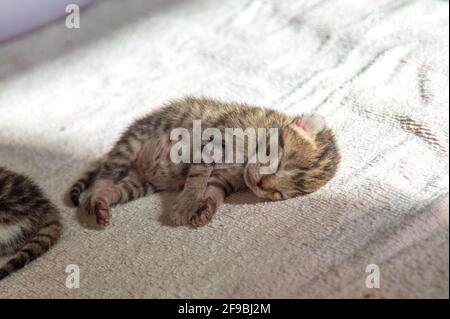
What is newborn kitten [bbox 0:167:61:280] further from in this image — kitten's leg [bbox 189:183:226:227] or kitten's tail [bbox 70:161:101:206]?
kitten's leg [bbox 189:183:226:227]

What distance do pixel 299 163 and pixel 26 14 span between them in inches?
93.5

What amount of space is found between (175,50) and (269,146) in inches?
55.8

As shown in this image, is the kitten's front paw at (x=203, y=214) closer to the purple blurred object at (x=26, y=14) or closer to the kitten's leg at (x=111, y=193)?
the kitten's leg at (x=111, y=193)

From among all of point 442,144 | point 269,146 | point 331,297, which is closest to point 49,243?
point 269,146

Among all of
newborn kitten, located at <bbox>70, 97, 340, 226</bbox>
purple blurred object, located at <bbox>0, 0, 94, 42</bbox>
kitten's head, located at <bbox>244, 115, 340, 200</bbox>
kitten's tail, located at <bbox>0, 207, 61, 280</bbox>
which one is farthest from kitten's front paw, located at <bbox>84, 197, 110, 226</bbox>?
purple blurred object, located at <bbox>0, 0, 94, 42</bbox>

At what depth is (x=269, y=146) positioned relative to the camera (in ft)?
7.40

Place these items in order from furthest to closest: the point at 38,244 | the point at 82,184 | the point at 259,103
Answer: the point at 259,103 < the point at 82,184 < the point at 38,244

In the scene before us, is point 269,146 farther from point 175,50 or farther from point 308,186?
point 175,50

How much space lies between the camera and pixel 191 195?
219 cm

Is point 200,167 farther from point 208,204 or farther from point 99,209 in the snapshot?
point 99,209

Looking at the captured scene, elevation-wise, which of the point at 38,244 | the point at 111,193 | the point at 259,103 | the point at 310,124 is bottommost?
the point at 38,244

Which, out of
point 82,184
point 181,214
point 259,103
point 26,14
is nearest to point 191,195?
point 181,214

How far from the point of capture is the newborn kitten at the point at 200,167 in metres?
2.16

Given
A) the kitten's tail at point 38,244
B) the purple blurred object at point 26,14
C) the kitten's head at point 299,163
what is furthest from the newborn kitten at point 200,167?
the purple blurred object at point 26,14
